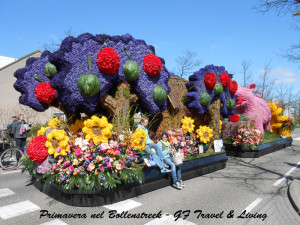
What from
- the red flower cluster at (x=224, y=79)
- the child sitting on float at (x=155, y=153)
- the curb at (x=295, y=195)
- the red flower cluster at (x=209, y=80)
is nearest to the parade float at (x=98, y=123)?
the child sitting on float at (x=155, y=153)

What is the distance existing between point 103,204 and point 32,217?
1.16 meters

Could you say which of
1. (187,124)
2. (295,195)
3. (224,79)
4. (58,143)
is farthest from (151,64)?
(295,195)

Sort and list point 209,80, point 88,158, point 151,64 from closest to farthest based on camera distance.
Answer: point 88,158
point 151,64
point 209,80

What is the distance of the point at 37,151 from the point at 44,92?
1552 millimetres

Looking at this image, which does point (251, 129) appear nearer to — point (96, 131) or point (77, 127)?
A: point (77, 127)

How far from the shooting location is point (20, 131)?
7.66 meters

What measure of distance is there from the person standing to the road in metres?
1.60

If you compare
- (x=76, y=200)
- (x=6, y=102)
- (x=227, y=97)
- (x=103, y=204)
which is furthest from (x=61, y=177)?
(x=6, y=102)

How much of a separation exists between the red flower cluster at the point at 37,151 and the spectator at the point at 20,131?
3.54 m

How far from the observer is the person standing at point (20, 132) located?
768cm

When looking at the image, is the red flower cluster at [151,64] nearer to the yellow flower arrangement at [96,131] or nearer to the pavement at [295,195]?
the yellow flower arrangement at [96,131]

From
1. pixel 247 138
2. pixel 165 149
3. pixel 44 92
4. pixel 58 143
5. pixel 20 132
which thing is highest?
pixel 44 92

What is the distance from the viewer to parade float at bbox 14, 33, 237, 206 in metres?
4.20

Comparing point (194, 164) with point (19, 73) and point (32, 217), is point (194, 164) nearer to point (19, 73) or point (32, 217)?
point (32, 217)
